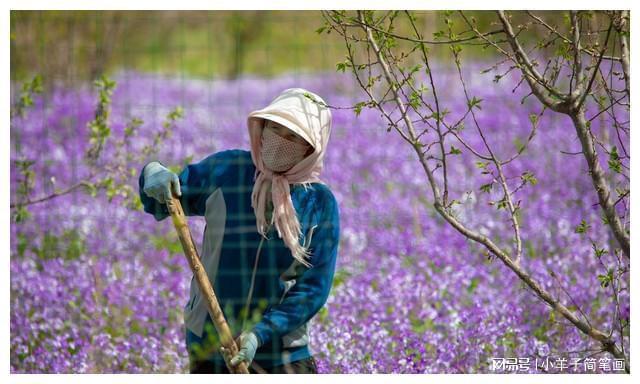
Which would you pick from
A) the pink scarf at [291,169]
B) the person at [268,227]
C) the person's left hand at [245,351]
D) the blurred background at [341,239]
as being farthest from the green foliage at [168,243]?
the person's left hand at [245,351]

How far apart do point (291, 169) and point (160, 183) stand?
0.41m

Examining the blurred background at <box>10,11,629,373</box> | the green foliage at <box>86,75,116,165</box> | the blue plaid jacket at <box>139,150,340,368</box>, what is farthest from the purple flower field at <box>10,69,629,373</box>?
the blue plaid jacket at <box>139,150,340,368</box>

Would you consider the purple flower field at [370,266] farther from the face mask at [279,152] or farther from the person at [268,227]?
the face mask at [279,152]

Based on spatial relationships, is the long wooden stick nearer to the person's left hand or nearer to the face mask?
the person's left hand

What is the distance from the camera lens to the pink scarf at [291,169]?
2943 mm

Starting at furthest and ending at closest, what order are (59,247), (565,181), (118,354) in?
(565,181) < (59,247) < (118,354)

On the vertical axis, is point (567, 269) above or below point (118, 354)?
above

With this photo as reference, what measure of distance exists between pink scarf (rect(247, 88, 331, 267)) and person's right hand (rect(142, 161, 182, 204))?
26cm

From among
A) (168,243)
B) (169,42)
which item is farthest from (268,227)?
(169,42)

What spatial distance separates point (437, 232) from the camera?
5484mm

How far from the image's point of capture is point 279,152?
301 centimetres

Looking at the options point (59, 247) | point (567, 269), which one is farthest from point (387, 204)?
point (59, 247)
